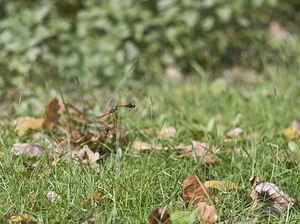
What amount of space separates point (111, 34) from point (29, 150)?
2.23 metres

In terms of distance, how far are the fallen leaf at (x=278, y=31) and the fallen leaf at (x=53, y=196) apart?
3.94 m

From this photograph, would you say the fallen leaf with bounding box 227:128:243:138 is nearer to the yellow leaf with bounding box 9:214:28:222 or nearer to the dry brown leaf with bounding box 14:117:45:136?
the dry brown leaf with bounding box 14:117:45:136

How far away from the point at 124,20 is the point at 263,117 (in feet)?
6.23

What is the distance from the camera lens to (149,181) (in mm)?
1408

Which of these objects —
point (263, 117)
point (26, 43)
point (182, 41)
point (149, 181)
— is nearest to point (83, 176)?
point (149, 181)

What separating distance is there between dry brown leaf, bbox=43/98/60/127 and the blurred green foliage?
1193mm

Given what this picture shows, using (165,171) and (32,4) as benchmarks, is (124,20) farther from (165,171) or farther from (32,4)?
(165,171)

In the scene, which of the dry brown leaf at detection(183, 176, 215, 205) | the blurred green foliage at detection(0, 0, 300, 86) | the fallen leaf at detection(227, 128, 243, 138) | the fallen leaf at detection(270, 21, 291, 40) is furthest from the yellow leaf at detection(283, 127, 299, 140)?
the fallen leaf at detection(270, 21, 291, 40)

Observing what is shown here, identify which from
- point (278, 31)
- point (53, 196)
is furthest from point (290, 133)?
point (278, 31)

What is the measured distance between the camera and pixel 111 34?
369 cm

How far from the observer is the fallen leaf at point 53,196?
1.29 metres

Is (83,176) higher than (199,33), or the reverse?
(83,176)

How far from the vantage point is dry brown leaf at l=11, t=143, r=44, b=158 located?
1.65 meters

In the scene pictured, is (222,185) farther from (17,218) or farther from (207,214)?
(17,218)
